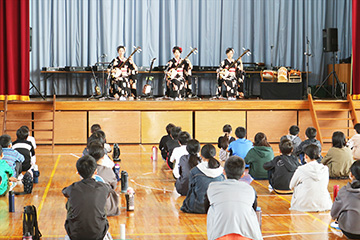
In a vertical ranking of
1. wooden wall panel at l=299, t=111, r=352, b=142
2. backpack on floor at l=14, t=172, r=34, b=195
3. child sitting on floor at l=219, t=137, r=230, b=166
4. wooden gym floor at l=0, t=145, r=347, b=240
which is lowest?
wooden gym floor at l=0, t=145, r=347, b=240

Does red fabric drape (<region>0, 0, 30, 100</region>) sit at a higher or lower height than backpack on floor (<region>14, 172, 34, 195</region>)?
higher

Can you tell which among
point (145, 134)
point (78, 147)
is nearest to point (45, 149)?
point (78, 147)

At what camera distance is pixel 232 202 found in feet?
14.0

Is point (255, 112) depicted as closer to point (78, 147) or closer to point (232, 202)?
point (78, 147)

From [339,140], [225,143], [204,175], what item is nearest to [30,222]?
[204,175]

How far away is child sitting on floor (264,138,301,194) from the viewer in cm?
714

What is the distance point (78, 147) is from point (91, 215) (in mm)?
7599

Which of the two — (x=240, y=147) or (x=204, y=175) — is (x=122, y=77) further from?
(x=204, y=175)

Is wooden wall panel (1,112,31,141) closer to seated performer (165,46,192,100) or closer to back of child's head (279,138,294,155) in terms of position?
seated performer (165,46,192,100)

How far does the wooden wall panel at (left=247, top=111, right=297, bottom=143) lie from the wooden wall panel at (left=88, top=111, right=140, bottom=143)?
245 centimetres

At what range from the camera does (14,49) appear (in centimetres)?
1261

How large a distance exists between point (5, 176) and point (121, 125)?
571 centimetres

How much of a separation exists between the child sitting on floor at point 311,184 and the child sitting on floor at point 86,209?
2.57 m

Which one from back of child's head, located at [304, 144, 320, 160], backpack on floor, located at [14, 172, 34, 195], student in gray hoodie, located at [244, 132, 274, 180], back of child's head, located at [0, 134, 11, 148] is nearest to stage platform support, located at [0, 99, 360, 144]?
student in gray hoodie, located at [244, 132, 274, 180]
